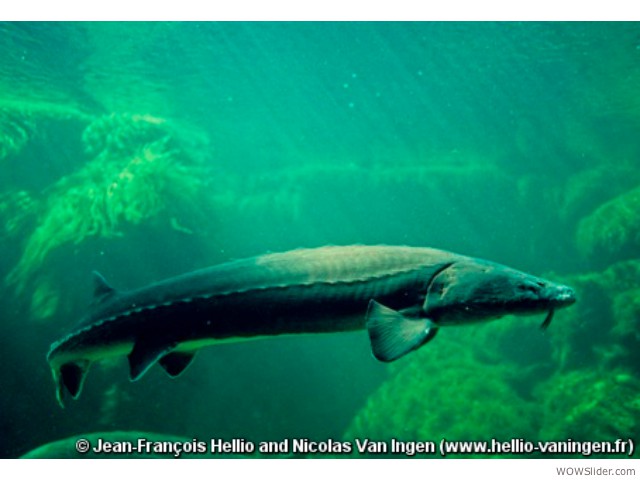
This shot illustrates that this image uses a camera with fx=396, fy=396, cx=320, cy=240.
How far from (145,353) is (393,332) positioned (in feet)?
5.24

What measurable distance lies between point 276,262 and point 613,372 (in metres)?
9.25

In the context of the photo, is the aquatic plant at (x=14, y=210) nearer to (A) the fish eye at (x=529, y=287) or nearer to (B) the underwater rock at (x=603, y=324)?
(A) the fish eye at (x=529, y=287)

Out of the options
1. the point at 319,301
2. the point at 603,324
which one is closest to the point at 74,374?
the point at 319,301

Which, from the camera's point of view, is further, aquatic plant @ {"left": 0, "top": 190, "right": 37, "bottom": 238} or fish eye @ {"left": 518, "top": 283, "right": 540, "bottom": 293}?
aquatic plant @ {"left": 0, "top": 190, "right": 37, "bottom": 238}

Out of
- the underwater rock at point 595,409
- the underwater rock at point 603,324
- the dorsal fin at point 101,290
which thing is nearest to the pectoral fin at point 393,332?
the dorsal fin at point 101,290

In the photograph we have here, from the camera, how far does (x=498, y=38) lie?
1313 centimetres

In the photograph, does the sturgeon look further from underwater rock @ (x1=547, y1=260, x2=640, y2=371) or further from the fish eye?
underwater rock @ (x1=547, y1=260, x2=640, y2=371)

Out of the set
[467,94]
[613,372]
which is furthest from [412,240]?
[613,372]

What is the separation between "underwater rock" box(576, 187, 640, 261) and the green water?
67mm

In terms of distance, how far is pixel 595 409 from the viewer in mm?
6910

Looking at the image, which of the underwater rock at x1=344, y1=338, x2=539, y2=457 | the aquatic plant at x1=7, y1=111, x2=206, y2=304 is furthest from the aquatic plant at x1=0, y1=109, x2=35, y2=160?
the underwater rock at x1=344, y1=338, x2=539, y2=457

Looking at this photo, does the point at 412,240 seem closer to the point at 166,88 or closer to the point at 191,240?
the point at 191,240

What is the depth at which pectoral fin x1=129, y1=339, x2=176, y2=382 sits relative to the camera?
2.51 m

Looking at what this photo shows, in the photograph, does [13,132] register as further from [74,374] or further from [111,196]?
[74,374]
